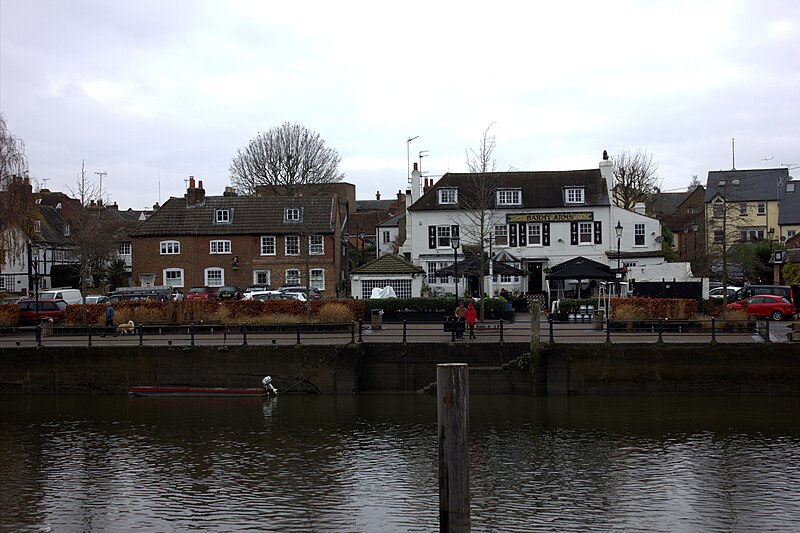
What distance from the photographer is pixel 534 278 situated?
55.4 metres

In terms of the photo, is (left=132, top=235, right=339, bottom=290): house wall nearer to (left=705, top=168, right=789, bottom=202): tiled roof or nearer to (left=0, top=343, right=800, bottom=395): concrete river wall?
(left=0, top=343, right=800, bottom=395): concrete river wall

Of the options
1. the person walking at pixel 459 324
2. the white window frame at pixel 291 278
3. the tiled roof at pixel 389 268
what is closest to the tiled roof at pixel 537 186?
the tiled roof at pixel 389 268

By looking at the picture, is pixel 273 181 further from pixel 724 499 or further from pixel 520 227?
pixel 724 499

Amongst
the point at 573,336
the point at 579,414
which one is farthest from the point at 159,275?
the point at 579,414

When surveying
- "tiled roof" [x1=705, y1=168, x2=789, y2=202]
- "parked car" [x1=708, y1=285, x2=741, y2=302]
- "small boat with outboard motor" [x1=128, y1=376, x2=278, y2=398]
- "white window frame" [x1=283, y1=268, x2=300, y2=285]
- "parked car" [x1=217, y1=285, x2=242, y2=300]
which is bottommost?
"small boat with outboard motor" [x1=128, y1=376, x2=278, y2=398]

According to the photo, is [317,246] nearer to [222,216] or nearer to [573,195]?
[222,216]

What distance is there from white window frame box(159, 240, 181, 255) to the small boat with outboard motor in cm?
3171

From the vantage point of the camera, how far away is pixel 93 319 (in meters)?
38.3

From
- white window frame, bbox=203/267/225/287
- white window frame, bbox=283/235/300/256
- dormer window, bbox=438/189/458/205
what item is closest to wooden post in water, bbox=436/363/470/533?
dormer window, bbox=438/189/458/205

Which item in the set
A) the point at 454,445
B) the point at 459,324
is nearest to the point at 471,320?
the point at 459,324

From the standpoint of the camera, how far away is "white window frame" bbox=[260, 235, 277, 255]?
5941 centimetres

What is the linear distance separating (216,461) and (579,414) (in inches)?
432

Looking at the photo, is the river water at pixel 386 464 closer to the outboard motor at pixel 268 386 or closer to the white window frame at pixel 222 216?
the outboard motor at pixel 268 386

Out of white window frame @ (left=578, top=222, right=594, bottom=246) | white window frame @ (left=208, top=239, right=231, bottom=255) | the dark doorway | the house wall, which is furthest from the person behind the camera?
white window frame @ (left=208, top=239, right=231, bottom=255)
